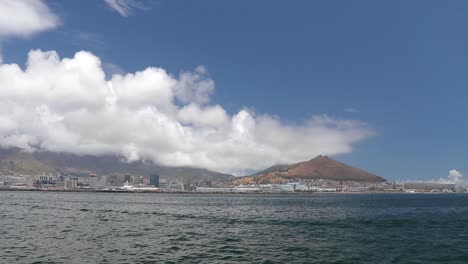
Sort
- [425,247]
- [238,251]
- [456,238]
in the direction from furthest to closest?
[456,238]
[425,247]
[238,251]

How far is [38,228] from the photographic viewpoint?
6806cm

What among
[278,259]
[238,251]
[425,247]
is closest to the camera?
[278,259]

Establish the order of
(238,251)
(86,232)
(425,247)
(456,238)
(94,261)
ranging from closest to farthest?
(94,261) → (238,251) → (425,247) → (456,238) → (86,232)

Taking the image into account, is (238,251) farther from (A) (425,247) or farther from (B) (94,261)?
(A) (425,247)

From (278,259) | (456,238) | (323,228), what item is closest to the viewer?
(278,259)

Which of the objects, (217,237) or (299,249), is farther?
(217,237)

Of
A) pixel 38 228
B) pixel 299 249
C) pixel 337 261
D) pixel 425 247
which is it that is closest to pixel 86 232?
pixel 38 228

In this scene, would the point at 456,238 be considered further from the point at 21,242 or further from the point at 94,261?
the point at 21,242

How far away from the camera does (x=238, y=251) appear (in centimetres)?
4838

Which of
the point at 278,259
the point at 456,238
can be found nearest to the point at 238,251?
the point at 278,259

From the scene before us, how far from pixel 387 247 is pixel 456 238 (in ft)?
54.6

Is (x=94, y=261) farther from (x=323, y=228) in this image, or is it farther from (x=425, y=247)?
(x=323, y=228)

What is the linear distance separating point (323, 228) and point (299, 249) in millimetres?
25013

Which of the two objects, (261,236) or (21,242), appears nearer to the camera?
(21,242)
